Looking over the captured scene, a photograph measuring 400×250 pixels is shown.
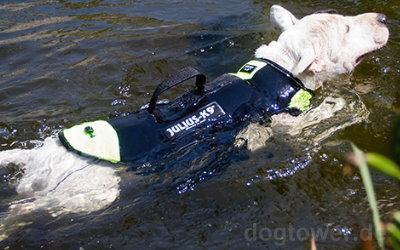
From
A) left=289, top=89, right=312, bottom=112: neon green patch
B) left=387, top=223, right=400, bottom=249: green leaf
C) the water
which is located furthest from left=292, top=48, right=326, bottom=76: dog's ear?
left=387, top=223, right=400, bottom=249: green leaf

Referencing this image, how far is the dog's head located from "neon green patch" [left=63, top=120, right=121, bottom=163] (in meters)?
1.71

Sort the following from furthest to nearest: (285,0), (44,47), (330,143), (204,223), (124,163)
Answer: (285,0)
(44,47)
(330,143)
(124,163)
(204,223)

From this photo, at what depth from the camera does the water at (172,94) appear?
2877mm

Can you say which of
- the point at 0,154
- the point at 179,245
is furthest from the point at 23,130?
the point at 179,245

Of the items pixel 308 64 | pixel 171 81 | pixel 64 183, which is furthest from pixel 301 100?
pixel 64 183

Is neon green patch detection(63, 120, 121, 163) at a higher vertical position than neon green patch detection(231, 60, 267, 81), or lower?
lower

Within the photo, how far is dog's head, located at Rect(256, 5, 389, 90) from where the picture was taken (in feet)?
12.9

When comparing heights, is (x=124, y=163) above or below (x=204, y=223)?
above

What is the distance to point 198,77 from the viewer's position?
3531mm

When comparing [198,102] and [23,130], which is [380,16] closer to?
[198,102]

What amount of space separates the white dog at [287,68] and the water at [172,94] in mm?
105

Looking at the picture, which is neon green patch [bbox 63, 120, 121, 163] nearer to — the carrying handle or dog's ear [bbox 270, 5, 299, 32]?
the carrying handle

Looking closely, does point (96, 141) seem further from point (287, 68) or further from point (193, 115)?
point (287, 68)

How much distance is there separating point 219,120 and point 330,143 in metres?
1.03
